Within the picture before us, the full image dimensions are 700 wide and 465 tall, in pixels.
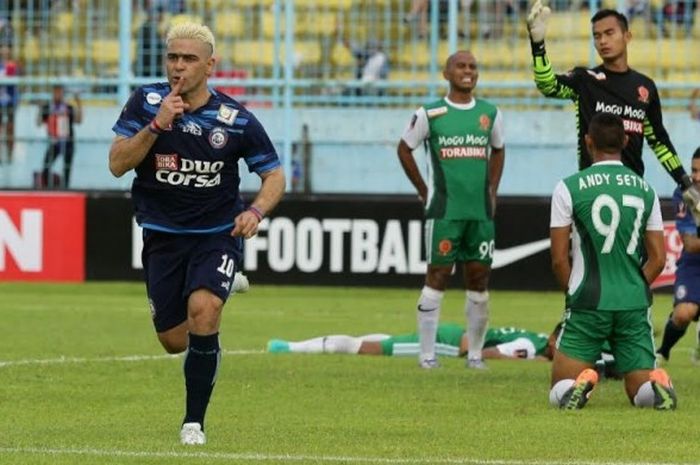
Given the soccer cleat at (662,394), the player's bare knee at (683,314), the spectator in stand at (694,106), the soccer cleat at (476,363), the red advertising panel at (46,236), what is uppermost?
the spectator in stand at (694,106)

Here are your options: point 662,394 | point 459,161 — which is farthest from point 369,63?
point 662,394

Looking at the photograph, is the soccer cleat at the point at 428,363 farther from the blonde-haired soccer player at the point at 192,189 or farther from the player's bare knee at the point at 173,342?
the blonde-haired soccer player at the point at 192,189

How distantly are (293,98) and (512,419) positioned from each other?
13.1 m

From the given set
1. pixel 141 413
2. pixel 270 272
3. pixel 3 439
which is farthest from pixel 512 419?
pixel 270 272

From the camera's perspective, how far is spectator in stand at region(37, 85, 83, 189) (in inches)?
876

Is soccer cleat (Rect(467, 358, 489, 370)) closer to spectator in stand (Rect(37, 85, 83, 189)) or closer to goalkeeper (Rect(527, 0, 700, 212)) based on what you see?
goalkeeper (Rect(527, 0, 700, 212))

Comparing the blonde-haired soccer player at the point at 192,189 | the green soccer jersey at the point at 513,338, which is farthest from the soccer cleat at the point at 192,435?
the green soccer jersey at the point at 513,338

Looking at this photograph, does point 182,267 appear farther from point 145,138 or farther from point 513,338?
point 513,338

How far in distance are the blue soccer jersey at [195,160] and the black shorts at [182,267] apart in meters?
0.07

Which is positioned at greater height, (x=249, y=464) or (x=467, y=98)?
(x=467, y=98)

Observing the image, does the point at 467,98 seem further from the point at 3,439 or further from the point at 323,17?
the point at 323,17

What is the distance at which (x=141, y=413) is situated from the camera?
34.0 feet

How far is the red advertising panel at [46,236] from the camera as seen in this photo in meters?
21.9

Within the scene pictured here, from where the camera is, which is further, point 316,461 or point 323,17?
point 323,17
